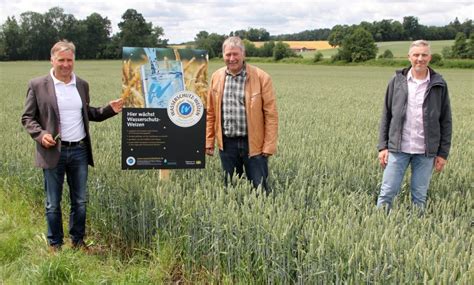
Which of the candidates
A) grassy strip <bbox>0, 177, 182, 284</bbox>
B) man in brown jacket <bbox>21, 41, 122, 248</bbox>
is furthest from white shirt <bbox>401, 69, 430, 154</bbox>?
man in brown jacket <bbox>21, 41, 122, 248</bbox>

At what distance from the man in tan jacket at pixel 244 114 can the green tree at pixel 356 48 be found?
68735 millimetres

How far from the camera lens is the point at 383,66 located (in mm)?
61906

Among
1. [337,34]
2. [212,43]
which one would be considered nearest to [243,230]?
[212,43]

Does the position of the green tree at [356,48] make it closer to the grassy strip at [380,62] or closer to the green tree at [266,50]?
the grassy strip at [380,62]

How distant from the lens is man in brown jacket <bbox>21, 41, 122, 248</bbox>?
432 centimetres

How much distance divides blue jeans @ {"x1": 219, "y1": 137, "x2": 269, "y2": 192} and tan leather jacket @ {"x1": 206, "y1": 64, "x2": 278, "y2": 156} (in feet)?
0.27

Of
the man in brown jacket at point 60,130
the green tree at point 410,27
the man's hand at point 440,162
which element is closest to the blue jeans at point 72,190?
the man in brown jacket at point 60,130

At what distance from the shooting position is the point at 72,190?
4715 mm

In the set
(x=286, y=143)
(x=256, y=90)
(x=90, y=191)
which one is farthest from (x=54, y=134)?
(x=286, y=143)

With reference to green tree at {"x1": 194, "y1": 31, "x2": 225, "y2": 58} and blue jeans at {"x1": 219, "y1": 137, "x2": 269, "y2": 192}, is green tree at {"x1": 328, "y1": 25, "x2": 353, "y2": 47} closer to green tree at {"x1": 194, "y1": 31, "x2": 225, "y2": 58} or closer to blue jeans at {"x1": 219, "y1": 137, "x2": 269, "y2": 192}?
green tree at {"x1": 194, "y1": 31, "x2": 225, "y2": 58}

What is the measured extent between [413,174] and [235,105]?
1.93 meters

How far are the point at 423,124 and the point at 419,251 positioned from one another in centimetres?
199

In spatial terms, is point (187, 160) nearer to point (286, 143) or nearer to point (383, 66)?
point (286, 143)

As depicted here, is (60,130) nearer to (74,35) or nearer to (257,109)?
(257,109)
